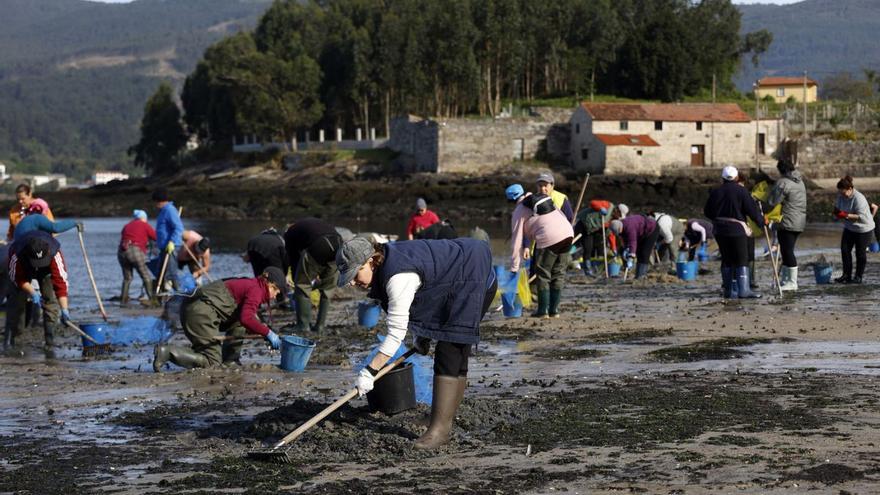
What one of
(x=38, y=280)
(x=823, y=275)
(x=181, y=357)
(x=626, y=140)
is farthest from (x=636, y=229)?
(x=626, y=140)

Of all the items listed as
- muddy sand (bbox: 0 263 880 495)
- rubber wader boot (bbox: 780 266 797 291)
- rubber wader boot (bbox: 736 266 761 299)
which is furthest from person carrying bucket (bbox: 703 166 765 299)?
muddy sand (bbox: 0 263 880 495)

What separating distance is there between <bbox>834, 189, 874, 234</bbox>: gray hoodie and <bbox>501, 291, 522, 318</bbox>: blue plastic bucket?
5.33 meters

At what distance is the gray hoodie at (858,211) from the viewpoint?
18.9 meters

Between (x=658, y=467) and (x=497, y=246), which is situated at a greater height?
(x=658, y=467)

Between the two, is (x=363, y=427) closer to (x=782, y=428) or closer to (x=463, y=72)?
(x=782, y=428)

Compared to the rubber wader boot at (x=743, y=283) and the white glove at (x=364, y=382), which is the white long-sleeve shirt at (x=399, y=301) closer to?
the white glove at (x=364, y=382)

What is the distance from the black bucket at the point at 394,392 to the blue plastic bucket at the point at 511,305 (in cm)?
723

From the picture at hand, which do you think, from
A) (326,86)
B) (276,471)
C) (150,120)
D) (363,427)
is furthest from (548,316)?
(150,120)

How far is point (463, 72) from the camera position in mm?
84500

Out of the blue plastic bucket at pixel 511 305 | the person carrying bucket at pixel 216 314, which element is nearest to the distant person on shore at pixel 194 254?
the blue plastic bucket at pixel 511 305

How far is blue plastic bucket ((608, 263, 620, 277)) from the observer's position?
2442cm

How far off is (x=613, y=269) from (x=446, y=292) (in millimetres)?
16238

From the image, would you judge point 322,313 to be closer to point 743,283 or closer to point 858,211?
point 743,283

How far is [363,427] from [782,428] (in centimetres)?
280
